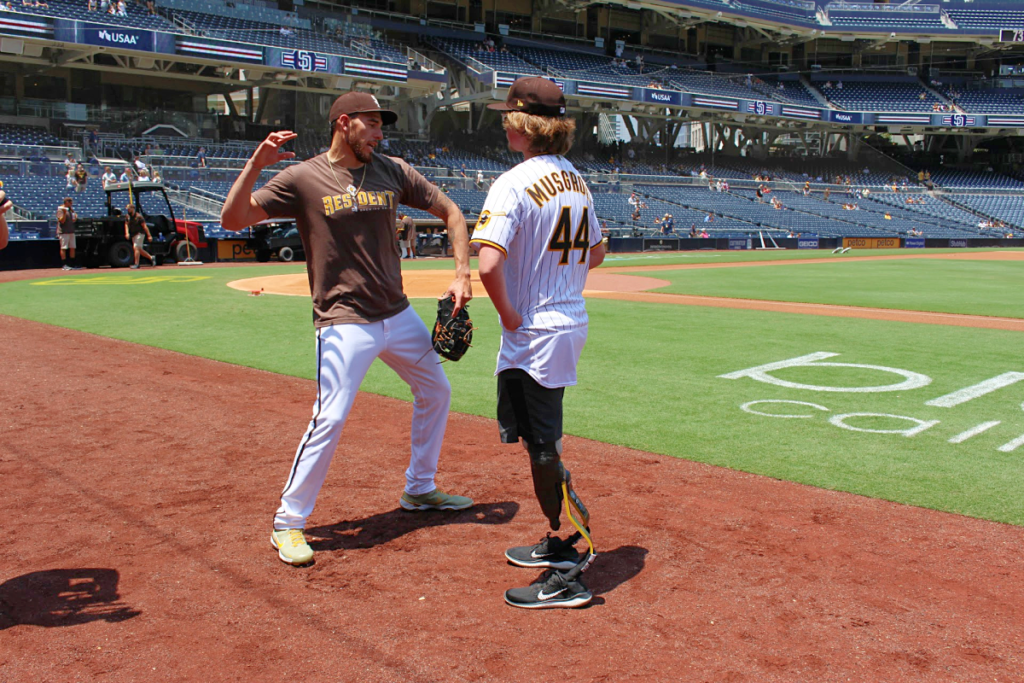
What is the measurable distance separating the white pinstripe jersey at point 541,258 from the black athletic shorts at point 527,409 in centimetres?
5

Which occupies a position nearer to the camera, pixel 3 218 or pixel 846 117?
pixel 3 218

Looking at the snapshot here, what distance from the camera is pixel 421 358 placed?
169 inches

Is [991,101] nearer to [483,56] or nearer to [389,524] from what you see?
[483,56]

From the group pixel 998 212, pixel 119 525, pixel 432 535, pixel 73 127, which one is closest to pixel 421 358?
pixel 432 535

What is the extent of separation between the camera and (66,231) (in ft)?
73.8

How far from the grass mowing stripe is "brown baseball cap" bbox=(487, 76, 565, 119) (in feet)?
43.4

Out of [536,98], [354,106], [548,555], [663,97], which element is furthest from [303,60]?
[548,555]

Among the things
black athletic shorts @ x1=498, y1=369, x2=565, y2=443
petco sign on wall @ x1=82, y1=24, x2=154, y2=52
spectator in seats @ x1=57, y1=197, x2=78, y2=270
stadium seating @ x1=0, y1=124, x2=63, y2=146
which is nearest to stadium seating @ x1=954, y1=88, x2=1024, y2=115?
petco sign on wall @ x1=82, y1=24, x2=154, y2=52

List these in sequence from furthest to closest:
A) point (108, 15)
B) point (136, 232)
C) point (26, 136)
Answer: point (108, 15), point (26, 136), point (136, 232)

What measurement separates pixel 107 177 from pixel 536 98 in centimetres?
2888

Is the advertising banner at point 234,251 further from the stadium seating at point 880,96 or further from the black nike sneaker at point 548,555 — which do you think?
the stadium seating at point 880,96

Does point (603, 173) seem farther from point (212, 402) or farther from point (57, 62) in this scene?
point (212, 402)

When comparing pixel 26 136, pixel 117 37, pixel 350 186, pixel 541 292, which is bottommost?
pixel 541 292

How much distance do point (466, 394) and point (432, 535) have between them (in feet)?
11.5
